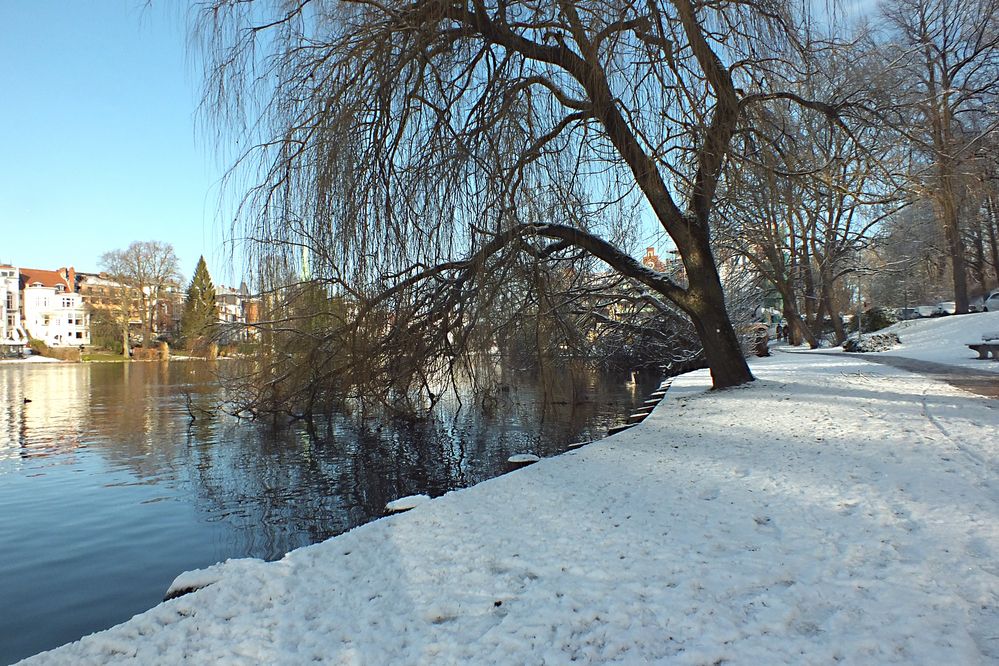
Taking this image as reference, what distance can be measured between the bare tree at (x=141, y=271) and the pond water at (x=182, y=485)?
33153 millimetres

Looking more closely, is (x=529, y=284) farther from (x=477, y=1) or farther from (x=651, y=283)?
(x=477, y=1)

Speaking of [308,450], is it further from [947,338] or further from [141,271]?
[141,271]

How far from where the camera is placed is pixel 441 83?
19.3 ft

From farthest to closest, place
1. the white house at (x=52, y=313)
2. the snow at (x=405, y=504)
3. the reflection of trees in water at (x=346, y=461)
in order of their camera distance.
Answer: the white house at (x=52, y=313), the reflection of trees in water at (x=346, y=461), the snow at (x=405, y=504)

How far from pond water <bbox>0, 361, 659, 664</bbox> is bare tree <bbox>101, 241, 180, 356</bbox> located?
33.2 m

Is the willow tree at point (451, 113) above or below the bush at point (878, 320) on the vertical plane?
above

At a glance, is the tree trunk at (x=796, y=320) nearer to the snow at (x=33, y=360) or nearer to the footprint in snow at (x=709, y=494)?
the footprint in snow at (x=709, y=494)

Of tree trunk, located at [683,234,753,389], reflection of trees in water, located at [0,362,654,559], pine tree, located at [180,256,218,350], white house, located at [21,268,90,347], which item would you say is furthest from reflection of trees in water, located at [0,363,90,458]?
white house, located at [21,268,90,347]

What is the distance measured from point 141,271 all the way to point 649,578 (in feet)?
160

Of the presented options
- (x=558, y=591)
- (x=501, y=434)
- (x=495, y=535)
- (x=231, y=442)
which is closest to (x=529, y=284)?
(x=501, y=434)

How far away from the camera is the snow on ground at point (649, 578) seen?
2.18m

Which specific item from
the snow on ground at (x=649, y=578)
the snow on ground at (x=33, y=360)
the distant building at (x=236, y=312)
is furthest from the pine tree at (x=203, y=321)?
the snow on ground at (x=33, y=360)

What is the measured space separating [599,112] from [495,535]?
4115mm

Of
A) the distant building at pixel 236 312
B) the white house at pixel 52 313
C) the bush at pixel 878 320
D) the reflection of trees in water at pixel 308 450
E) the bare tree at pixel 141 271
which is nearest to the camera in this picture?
the reflection of trees in water at pixel 308 450
